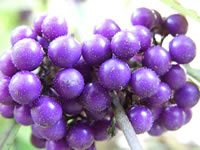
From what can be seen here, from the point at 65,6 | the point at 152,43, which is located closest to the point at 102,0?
the point at 65,6

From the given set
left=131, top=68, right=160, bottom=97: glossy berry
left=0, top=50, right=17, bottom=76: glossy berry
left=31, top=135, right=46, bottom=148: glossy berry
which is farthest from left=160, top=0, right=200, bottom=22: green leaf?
→ left=31, top=135, right=46, bottom=148: glossy berry

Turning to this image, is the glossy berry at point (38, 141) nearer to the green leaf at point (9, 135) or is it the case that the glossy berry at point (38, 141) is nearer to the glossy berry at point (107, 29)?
the green leaf at point (9, 135)

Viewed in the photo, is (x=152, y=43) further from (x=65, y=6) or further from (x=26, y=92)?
(x=65, y=6)

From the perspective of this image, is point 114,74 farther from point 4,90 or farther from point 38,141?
point 38,141

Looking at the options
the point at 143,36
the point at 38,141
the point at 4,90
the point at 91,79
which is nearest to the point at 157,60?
the point at 143,36

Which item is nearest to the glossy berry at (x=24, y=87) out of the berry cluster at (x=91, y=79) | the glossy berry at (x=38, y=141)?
the berry cluster at (x=91, y=79)
